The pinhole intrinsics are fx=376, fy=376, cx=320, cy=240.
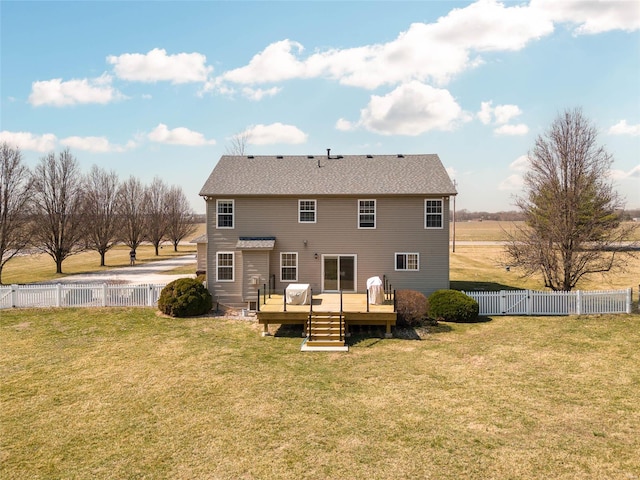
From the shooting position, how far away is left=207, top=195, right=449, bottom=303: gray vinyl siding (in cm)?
2061

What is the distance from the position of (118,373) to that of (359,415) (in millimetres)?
8038

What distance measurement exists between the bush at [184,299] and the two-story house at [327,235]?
63.9 inches

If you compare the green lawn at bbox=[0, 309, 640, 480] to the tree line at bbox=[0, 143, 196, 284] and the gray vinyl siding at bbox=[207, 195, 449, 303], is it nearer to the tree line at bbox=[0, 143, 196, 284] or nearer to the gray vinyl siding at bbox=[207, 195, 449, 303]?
the gray vinyl siding at bbox=[207, 195, 449, 303]

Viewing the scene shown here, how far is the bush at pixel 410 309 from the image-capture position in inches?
675

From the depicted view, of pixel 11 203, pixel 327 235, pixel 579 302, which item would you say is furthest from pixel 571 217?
pixel 11 203

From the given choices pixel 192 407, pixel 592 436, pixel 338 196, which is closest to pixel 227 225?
pixel 338 196

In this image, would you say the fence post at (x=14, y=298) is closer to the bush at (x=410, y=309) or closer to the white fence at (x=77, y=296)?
the white fence at (x=77, y=296)

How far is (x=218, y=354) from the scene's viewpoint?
550 inches

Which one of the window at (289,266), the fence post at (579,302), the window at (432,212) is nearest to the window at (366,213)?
the window at (432,212)

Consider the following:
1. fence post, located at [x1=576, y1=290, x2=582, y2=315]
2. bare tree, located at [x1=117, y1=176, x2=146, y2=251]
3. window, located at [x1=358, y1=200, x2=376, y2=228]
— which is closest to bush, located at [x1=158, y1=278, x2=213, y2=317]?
window, located at [x1=358, y1=200, x2=376, y2=228]

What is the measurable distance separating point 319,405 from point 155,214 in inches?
2160

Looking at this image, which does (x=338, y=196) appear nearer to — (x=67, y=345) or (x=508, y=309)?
(x=508, y=309)

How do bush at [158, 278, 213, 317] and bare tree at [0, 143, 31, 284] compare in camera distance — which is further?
bare tree at [0, 143, 31, 284]

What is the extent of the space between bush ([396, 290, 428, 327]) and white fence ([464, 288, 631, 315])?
3.43 meters
